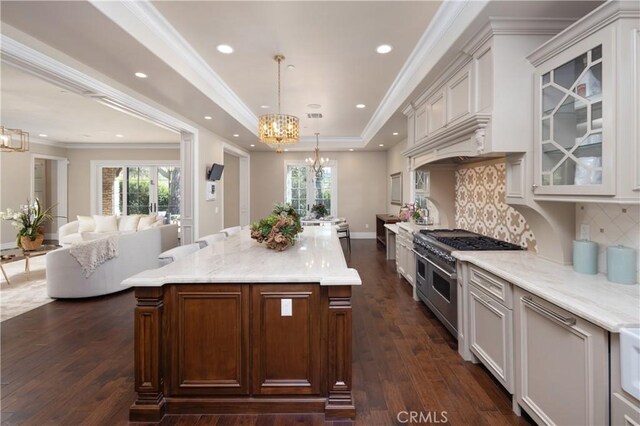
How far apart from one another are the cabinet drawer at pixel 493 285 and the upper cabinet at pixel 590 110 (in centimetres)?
63

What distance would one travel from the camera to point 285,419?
190cm

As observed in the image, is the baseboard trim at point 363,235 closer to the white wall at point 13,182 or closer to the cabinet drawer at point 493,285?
the cabinet drawer at point 493,285

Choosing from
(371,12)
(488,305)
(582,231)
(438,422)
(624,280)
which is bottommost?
(438,422)

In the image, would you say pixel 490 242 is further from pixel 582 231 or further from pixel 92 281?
pixel 92 281

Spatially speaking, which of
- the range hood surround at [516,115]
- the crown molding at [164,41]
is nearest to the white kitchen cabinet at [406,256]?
the range hood surround at [516,115]

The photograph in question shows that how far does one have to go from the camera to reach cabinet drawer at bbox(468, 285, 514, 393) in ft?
6.53

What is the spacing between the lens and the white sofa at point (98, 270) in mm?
3988

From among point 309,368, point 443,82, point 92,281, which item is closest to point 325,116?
point 443,82

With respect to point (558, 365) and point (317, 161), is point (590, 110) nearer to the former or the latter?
point (558, 365)

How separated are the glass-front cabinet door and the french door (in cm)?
904

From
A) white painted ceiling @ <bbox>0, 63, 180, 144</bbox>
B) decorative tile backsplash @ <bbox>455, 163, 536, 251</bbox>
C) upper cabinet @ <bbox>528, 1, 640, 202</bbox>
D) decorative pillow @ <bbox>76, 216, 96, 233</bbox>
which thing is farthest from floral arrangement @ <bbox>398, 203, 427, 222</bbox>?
decorative pillow @ <bbox>76, 216, 96, 233</bbox>

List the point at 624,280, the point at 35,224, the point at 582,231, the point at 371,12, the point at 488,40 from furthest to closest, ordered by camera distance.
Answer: the point at 35,224, the point at 371,12, the point at 488,40, the point at 582,231, the point at 624,280

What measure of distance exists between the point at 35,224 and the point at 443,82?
5877 millimetres

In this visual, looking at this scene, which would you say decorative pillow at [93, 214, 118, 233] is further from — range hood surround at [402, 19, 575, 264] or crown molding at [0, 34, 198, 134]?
range hood surround at [402, 19, 575, 264]
